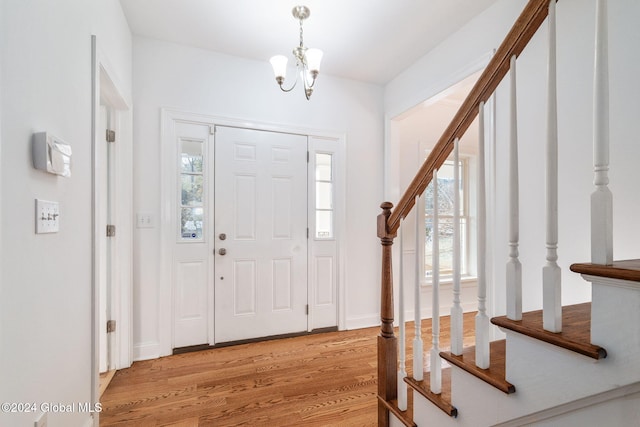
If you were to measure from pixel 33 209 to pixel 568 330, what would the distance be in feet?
5.81

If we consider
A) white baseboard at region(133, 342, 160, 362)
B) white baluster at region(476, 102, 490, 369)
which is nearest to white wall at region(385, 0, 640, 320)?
white baluster at region(476, 102, 490, 369)

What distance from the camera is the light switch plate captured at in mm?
1065

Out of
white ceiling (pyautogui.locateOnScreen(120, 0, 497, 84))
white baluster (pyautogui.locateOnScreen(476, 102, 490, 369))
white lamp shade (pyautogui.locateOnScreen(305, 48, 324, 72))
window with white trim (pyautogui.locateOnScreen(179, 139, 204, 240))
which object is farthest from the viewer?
window with white trim (pyautogui.locateOnScreen(179, 139, 204, 240))

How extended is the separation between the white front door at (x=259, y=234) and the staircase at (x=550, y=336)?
73.1 inches

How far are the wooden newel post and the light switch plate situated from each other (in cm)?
146

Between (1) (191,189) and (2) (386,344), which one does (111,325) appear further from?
(2) (386,344)

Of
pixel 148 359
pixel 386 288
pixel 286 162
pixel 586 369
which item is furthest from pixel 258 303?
pixel 586 369

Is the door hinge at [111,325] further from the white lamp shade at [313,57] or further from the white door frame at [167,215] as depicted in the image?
the white lamp shade at [313,57]

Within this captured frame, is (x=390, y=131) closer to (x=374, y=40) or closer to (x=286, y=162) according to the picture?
(x=374, y=40)

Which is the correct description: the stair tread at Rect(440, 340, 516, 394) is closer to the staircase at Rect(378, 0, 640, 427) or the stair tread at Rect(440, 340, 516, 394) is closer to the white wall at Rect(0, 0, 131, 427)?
the staircase at Rect(378, 0, 640, 427)

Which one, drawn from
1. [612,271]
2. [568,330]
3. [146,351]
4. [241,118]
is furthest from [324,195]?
[612,271]

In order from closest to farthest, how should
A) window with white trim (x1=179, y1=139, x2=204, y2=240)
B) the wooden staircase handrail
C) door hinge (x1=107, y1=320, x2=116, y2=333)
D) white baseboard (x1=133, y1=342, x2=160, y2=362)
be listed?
the wooden staircase handrail → door hinge (x1=107, y1=320, x2=116, y2=333) → white baseboard (x1=133, y1=342, x2=160, y2=362) → window with white trim (x1=179, y1=139, x2=204, y2=240)

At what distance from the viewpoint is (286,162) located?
3002 millimetres

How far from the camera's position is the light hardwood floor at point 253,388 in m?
Result: 1.74
